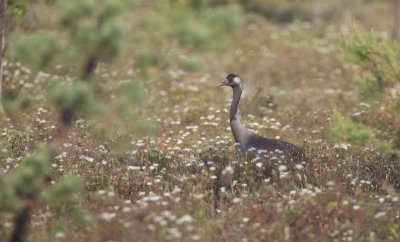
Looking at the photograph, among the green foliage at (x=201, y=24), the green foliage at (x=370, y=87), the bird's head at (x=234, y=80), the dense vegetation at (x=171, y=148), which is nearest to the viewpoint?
the green foliage at (x=201, y=24)

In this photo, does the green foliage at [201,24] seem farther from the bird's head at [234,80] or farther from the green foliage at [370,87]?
the bird's head at [234,80]

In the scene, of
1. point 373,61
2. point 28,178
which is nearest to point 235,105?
point 373,61

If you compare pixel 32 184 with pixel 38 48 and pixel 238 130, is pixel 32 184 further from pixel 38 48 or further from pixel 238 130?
pixel 238 130

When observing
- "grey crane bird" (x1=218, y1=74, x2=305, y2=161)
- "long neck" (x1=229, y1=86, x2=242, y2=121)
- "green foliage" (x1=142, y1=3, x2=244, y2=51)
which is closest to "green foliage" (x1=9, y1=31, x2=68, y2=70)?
"green foliage" (x1=142, y1=3, x2=244, y2=51)

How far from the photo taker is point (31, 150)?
1155cm

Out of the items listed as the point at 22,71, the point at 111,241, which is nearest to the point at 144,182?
the point at 111,241

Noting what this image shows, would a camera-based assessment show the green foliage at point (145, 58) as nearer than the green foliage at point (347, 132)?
Yes

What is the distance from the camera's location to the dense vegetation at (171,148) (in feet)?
23.4

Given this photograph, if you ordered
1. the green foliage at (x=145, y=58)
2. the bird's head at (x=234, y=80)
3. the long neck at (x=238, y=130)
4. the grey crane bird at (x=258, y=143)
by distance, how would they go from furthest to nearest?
the bird's head at (x=234, y=80)
the long neck at (x=238, y=130)
the grey crane bird at (x=258, y=143)
the green foliage at (x=145, y=58)

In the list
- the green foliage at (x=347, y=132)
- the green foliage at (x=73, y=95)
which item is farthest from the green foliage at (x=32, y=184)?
the green foliage at (x=347, y=132)

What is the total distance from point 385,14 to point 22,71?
32.8 meters

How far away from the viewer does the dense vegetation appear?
281 inches

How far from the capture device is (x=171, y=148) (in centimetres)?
1227

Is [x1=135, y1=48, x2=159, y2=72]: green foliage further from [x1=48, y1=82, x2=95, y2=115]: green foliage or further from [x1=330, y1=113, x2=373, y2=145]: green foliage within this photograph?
[x1=330, y1=113, x2=373, y2=145]: green foliage
